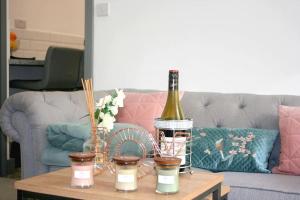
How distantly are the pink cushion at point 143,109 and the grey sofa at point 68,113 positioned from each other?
156 millimetres

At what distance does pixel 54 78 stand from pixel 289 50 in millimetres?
2224

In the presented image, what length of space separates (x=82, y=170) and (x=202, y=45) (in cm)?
176

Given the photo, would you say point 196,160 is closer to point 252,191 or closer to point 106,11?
point 252,191

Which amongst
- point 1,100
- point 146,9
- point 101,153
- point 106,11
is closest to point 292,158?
point 101,153

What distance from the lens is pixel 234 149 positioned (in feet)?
7.69

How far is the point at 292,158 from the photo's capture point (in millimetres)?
2244

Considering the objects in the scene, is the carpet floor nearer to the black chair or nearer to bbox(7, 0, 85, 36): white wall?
the black chair

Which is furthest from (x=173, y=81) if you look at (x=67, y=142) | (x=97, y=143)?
(x=67, y=142)

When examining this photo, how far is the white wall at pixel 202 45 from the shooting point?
2.75 metres

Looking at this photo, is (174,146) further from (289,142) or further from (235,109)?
(235,109)

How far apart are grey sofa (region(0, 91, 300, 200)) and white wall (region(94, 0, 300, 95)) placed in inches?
8.8

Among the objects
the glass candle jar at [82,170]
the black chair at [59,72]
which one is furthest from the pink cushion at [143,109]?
the black chair at [59,72]

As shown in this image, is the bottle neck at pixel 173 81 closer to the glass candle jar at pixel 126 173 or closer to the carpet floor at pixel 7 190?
the glass candle jar at pixel 126 173

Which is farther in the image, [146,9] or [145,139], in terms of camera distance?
[146,9]
